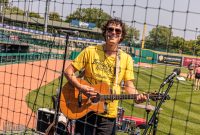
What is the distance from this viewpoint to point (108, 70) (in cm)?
341

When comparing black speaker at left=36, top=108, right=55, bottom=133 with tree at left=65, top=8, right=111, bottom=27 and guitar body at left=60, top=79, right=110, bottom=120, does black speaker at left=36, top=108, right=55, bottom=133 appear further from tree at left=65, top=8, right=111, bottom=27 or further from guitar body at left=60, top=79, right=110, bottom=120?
tree at left=65, top=8, right=111, bottom=27

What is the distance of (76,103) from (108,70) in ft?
2.14

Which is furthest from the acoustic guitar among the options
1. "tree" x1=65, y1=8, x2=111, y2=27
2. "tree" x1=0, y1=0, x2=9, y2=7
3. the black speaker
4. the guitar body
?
"tree" x1=0, y1=0, x2=9, y2=7

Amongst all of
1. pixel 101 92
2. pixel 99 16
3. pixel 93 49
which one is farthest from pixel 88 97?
pixel 99 16

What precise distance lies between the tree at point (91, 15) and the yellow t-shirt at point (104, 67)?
102 centimetres

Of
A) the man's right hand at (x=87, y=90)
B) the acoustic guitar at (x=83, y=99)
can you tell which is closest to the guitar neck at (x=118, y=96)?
the acoustic guitar at (x=83, y=99)

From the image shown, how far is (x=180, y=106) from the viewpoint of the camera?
11984mm

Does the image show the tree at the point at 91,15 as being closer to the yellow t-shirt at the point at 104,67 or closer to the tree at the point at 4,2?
the yellow t-shirt at the point at 104,67

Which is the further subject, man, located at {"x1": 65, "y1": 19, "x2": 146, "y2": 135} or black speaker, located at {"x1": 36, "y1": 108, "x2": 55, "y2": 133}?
black speaker, located at {"x1": 36, "y1": 108, "x2": 55, "y2": 133}

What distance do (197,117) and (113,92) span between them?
748cm

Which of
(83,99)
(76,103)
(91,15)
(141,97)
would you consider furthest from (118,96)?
(91,15)

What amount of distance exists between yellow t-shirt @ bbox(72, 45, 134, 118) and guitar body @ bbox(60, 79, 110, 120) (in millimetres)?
76

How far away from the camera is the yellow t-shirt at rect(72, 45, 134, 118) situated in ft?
11.2

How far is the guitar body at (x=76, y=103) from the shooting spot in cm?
353
